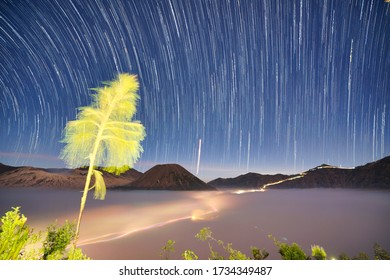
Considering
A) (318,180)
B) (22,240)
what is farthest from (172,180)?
(22,240)

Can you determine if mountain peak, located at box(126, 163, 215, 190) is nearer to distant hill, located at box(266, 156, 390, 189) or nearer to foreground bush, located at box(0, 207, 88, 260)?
distant hill, located at box(266, 156, 390, 189)

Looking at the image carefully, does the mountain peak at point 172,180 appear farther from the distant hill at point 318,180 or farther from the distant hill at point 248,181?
the distant hill at point 318,180

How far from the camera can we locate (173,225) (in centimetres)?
675

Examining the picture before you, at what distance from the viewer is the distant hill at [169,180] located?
18.1m

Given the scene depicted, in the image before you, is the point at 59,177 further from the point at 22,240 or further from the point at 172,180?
the point at 172,180

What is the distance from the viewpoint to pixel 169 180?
3016 centimetres

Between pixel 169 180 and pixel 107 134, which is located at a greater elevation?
pixel 107 134

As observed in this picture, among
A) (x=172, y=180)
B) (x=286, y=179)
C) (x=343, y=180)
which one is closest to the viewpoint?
(x=286, y=179)

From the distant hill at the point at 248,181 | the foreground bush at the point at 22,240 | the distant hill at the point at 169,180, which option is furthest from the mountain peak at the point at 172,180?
the foreground bush at the point at 22,240

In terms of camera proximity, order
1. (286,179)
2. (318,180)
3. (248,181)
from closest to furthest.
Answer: (286,179), (248,181), (318,180)

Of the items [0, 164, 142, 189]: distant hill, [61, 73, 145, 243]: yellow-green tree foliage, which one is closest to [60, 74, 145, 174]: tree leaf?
[61, 73, 145, 243]: yellow-green tree foliage
